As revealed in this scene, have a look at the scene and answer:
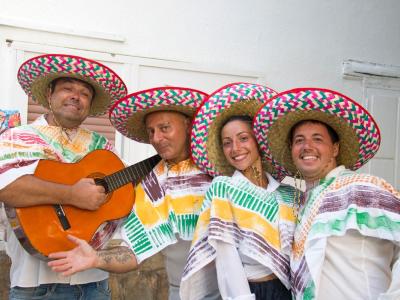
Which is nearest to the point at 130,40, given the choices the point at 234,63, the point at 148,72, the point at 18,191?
the point at 148,72

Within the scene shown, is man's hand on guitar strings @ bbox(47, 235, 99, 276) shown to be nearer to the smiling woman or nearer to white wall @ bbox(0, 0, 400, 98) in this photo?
the smiling woman

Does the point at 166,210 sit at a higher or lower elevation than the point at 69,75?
lower

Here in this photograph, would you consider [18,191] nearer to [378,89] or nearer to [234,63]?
[234,63]

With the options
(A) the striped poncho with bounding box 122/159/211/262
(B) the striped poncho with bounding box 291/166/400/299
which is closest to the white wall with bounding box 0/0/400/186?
(A) the striped poncho with bounding box 122/159/211/262

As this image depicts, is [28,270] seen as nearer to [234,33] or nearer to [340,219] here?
[340,219]

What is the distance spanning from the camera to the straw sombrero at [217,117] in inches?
102

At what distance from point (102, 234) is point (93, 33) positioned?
8.27ft

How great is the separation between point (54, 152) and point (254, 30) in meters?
3.40

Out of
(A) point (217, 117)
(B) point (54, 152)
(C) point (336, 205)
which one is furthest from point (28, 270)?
(C) point (336, 205)

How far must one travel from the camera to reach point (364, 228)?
204 centimetres

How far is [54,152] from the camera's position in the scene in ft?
8.82

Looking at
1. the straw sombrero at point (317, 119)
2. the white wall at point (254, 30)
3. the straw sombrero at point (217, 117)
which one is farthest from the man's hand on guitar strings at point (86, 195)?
the white wall at point (254, 30)

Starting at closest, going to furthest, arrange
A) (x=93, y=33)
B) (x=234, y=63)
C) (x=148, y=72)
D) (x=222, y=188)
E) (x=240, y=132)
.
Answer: (x=222, y=188) < (x=240, y=132) < (x=93, y=33) < (x=148, y=72) < (x=234, y=63)

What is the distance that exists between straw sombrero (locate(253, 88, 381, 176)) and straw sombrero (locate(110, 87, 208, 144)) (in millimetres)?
387
